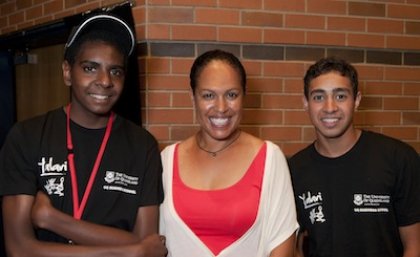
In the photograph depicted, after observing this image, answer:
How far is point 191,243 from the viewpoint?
87.2 inches

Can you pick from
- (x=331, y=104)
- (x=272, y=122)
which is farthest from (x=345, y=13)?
(x=331, y=104)

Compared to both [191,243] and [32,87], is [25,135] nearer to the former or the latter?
[191,243]

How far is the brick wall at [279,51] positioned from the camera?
10.4 ft

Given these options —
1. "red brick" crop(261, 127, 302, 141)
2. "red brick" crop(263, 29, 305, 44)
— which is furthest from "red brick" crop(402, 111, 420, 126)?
"red brick" crop(263, 29, 305, 44)

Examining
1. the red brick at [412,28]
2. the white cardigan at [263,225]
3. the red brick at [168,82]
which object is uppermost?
the red brick at [412,28]

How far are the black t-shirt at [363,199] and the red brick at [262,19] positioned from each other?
1.14m

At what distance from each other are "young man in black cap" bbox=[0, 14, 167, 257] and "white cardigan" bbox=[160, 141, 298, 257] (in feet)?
0.20

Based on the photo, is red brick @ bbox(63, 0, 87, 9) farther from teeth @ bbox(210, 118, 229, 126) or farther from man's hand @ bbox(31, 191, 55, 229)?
man's hand @ bbox(31, 191, 55, 229)

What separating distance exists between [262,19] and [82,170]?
165 centimetres

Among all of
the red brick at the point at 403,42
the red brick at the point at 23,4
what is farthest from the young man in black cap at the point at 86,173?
the red brick at the point at 23,4

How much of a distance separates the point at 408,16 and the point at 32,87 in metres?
2.84

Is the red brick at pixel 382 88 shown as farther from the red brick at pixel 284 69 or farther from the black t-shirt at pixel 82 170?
the black t-shirt at pixel 82 170

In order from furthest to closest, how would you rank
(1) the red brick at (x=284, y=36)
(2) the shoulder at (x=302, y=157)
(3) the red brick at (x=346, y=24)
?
(3) the red brick at (x=346, y=24), (1) the red brick at (x=284, y=36), (2) the shoulder at (x=302, y=157)

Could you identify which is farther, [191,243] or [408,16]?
[408,16]
